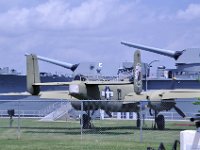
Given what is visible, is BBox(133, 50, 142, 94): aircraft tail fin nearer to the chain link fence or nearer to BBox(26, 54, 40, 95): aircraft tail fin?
the chain link fence

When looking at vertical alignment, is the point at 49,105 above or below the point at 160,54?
below

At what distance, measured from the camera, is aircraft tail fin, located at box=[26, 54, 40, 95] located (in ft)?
119

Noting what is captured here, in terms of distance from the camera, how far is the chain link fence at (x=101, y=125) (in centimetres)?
2669

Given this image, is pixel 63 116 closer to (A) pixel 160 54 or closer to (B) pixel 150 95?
(B) pixel 150 95

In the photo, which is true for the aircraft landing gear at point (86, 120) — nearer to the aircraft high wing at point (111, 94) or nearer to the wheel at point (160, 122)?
the aircraft high wing at point (111, 94)

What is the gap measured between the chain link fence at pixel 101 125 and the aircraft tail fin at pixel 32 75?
1831mm

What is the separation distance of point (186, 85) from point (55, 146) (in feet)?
182

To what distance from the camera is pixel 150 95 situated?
123 feet

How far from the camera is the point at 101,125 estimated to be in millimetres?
40469

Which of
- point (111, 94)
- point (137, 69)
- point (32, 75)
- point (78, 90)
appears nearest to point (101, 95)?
point (111, 94)

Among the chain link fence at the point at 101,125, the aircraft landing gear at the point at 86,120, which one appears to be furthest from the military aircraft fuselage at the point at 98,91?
the aircraft landing gear at the point at 86,120

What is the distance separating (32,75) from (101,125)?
666 centimetres

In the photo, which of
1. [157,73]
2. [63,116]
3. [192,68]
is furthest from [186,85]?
[63,116]

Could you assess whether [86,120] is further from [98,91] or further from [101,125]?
[101,125]
